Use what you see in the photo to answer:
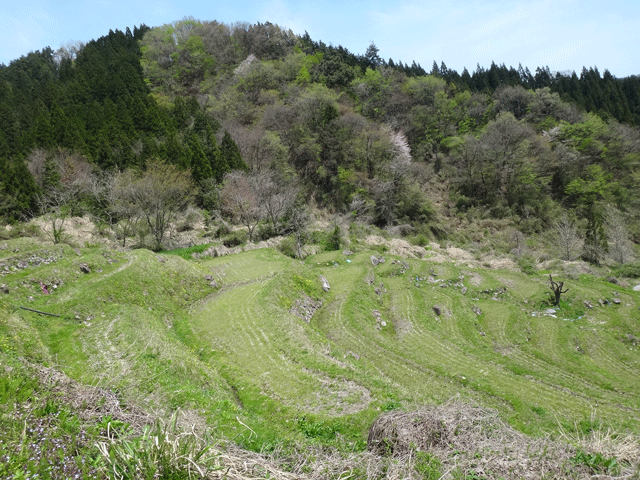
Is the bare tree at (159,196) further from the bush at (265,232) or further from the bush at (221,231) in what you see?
the bush at (265,232)

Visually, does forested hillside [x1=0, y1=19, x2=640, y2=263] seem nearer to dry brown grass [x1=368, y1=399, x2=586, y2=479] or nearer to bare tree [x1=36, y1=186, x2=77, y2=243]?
bare tree [x1=36, y1=186, x2=77, y2=243]

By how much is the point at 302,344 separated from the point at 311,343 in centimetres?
49

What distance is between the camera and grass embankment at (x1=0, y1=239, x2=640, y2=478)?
25.6 feet

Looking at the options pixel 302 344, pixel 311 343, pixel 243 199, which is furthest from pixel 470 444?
pixel 243 199

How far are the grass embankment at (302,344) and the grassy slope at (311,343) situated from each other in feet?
0.22

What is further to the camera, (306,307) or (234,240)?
(234,240)

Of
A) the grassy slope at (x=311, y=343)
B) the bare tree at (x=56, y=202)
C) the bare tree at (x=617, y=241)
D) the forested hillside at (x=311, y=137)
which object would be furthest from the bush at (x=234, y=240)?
the bare tree at (x=617, y=241)

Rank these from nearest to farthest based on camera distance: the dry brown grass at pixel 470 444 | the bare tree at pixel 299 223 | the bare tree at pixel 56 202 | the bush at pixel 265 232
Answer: the dry brown grass at pixel 470 444 → the bare tree at pixel 56 202 → the bare tree at pixel 299 223 → the bush at pixel 265 232

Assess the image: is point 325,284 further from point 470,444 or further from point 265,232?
point 470,444

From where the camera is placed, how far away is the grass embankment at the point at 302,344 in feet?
25.6

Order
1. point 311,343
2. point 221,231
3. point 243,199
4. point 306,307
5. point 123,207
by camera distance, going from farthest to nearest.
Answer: point 243,199, point 221,231, point 123,207, point 306,307, point 311,343

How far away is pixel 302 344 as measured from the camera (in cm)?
1270

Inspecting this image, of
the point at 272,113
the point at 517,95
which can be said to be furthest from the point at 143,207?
the point at 517,95

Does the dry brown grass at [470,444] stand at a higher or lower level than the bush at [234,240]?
lower
